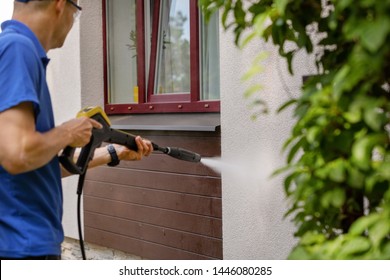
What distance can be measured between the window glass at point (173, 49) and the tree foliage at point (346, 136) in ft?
10.9

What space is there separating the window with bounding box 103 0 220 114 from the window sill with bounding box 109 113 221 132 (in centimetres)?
6

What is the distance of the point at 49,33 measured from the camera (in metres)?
2.40

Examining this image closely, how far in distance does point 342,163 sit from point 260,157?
246 centimetres

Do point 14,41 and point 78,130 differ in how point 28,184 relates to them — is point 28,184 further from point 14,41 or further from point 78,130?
point 14,41

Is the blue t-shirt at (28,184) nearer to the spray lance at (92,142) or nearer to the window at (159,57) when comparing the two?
the spray lance at (92,142)

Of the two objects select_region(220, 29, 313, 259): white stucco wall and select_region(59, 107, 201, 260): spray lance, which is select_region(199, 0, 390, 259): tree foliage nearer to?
select_region(59, 107, 201, 260): spray lance

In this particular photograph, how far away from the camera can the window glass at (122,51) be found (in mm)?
5777

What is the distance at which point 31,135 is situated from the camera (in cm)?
207

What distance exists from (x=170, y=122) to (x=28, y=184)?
8.78 feet

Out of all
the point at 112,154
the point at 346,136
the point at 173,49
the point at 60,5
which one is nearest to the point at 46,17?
the point at 60,5

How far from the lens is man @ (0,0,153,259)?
2.07m

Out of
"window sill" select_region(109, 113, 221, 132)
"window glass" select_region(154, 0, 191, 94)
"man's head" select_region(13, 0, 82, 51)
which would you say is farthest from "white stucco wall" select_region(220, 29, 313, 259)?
"man's head" select_region(13, 0, 82, 51)

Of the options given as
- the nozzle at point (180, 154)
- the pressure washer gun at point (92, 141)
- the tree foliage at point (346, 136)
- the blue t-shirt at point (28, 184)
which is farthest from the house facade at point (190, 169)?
the tree foliage at point (346, 136)
